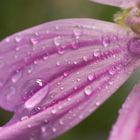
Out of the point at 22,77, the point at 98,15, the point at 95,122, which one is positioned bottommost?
the point at 95,122

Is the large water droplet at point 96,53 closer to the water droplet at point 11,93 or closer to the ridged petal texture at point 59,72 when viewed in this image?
the ridged petal texture at point 59,72

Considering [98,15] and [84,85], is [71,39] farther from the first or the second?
[98,15]

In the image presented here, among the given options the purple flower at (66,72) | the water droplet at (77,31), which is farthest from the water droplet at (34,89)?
the water droplet at (77,31)

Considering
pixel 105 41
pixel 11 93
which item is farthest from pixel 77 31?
pixel 11 93

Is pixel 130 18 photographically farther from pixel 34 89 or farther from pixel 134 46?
pixel 34 89

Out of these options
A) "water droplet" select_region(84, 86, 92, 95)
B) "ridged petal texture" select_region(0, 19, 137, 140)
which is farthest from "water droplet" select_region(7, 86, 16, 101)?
"water droplet" select_region(84, 86, 92, 95)

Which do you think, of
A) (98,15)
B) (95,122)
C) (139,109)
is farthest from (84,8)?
(139,109)

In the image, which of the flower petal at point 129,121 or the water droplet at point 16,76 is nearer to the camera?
the flower petal at point 129,121
